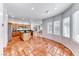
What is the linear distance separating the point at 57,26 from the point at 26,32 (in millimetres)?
1031

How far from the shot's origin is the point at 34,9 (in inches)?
109

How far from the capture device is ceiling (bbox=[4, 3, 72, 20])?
2.64m

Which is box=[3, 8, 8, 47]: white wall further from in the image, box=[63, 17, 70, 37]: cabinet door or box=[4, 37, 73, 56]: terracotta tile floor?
box=[63, 17, 70, 37]: cabinet door

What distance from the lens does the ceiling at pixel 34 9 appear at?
2.64m

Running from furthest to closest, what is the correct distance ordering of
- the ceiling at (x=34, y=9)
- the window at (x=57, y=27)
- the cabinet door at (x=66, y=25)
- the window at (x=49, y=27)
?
the window at (x=49, y=27) → the window at (x=57, y=27) → the cabinet door at (x=66, y=25) → the ceiling at (x=34, y=9)

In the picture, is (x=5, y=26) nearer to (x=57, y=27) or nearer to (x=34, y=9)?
(x=34, y=9)

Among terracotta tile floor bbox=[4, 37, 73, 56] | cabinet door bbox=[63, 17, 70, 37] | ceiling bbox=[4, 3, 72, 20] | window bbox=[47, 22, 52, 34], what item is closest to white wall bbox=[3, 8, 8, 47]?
ceiling bbox=[4, 3, 72, 20]

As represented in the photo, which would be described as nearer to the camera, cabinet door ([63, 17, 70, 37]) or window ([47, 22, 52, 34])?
cabinet door ([63, 17, 70, 37])

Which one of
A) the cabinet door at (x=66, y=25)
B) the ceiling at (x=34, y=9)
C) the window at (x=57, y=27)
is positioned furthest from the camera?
the window at (x=57, y=27)

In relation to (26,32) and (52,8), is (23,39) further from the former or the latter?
(52,8)

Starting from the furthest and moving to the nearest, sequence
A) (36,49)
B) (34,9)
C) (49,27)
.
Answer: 1. (49,27)
2. (36,49)
3. (34,9)

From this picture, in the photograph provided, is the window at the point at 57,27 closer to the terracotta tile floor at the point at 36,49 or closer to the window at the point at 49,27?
the window at the point at 49,27

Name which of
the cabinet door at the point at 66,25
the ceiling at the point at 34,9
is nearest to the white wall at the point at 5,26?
the ceiling at the point at 34,9

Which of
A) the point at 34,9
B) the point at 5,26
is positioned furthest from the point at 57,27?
the point at 5,26
